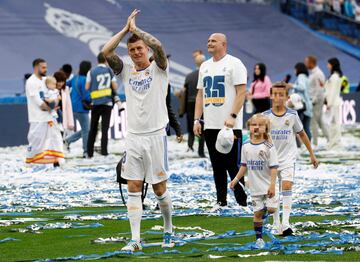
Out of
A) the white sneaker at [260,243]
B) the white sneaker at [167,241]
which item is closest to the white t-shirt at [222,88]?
the white sneaker at [167,241]

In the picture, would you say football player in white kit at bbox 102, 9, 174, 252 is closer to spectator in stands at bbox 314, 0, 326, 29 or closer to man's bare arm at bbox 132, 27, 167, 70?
man's bare arm at bbox 132, 27, 167, 70

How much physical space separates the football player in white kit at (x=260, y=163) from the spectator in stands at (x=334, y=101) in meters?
15.0

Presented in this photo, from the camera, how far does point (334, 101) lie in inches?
1046

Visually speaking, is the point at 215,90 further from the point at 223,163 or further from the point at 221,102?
the point at 223,163

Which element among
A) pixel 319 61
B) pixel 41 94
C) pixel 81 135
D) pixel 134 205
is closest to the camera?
pixel 134 205

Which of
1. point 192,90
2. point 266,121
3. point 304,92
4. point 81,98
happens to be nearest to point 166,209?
point 266,121

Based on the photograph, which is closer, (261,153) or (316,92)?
(261,153)

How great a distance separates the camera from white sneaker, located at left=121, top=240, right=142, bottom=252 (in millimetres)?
10086

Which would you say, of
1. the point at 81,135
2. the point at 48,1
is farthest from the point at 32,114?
the point at 48,1

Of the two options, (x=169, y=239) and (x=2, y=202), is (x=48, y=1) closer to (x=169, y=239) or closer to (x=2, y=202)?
(x=2, y=202)

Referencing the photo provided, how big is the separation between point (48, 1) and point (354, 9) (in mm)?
13740

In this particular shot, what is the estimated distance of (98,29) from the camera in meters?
35.7

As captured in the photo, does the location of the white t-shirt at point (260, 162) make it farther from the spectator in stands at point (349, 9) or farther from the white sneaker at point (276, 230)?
the spectator in stands at point (349, 9)

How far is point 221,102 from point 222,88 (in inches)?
6.3
